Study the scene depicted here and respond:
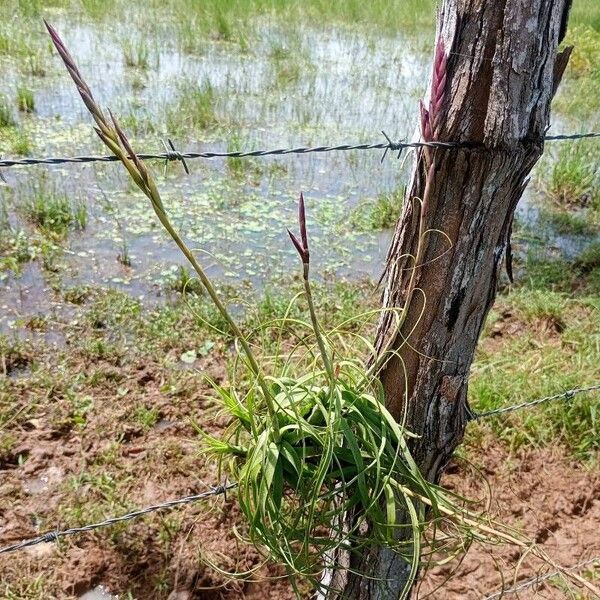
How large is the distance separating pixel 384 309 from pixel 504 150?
0.35 metres

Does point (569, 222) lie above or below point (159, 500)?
above

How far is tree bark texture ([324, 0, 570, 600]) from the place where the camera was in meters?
1.09

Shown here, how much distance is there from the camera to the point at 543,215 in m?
4.67

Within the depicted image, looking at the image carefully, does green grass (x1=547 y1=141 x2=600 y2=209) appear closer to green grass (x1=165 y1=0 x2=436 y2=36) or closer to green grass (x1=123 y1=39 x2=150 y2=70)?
green grass (x1=123 y1=39 x2=150 y2=70)

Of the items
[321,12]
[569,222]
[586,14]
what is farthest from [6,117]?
[586,14]

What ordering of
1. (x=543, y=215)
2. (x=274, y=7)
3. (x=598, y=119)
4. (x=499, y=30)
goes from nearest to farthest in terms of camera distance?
(x=499, y=30)
(x=543, y=215)
(x=598, y=119)
(x=274, y=7)

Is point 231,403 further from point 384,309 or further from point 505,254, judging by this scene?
point 505,254

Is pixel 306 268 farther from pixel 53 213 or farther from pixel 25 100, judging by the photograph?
pixel 25 100

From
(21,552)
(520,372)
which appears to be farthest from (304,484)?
(520,372)

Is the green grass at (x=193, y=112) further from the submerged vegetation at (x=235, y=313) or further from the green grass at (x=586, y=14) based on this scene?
the green grass at (x=586, y=14)

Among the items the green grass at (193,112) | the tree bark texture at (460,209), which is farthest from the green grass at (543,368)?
the green grass at (193,112)

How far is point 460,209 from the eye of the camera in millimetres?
1218

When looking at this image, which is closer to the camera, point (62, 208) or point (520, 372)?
point (520, 372)

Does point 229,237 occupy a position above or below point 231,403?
below
